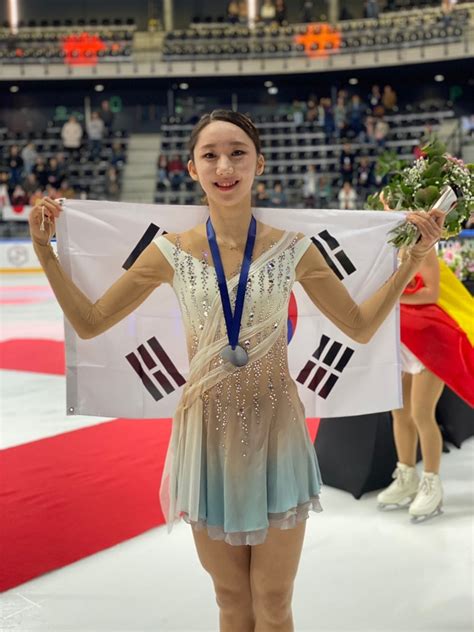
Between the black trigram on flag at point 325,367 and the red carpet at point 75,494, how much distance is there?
1222 mm

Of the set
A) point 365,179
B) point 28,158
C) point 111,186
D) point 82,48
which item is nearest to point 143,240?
point 365,179

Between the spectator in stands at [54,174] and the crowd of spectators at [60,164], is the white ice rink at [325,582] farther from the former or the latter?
the spectator in stands at [54,174]

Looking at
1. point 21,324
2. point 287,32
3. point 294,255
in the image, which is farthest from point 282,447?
point 287,32

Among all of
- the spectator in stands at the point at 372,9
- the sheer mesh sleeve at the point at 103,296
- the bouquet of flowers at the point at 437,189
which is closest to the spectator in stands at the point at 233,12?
the spectator in stands at the point at 372,9

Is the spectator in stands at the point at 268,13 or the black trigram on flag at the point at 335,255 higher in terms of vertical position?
the spectator in stands at the point at 268,13

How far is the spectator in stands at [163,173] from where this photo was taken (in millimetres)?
18734

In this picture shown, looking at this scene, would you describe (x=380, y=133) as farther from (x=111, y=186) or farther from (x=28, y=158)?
(x=28, y=158)

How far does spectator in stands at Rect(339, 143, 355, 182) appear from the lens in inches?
708

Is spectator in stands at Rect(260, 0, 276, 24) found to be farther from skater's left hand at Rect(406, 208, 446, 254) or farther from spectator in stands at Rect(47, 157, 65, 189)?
skater's left hand at Rect(406, 208, 446, 254)

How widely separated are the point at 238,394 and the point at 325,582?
1342mm

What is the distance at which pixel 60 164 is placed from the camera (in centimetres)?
1941

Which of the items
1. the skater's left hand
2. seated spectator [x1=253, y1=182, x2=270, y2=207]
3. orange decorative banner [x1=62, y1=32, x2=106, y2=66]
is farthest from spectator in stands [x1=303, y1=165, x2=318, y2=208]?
the skater's left hand

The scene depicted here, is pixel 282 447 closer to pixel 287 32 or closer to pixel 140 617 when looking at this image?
pixel 140 617

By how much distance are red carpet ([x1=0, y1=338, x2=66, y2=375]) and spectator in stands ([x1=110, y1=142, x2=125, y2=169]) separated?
42.4 ft
